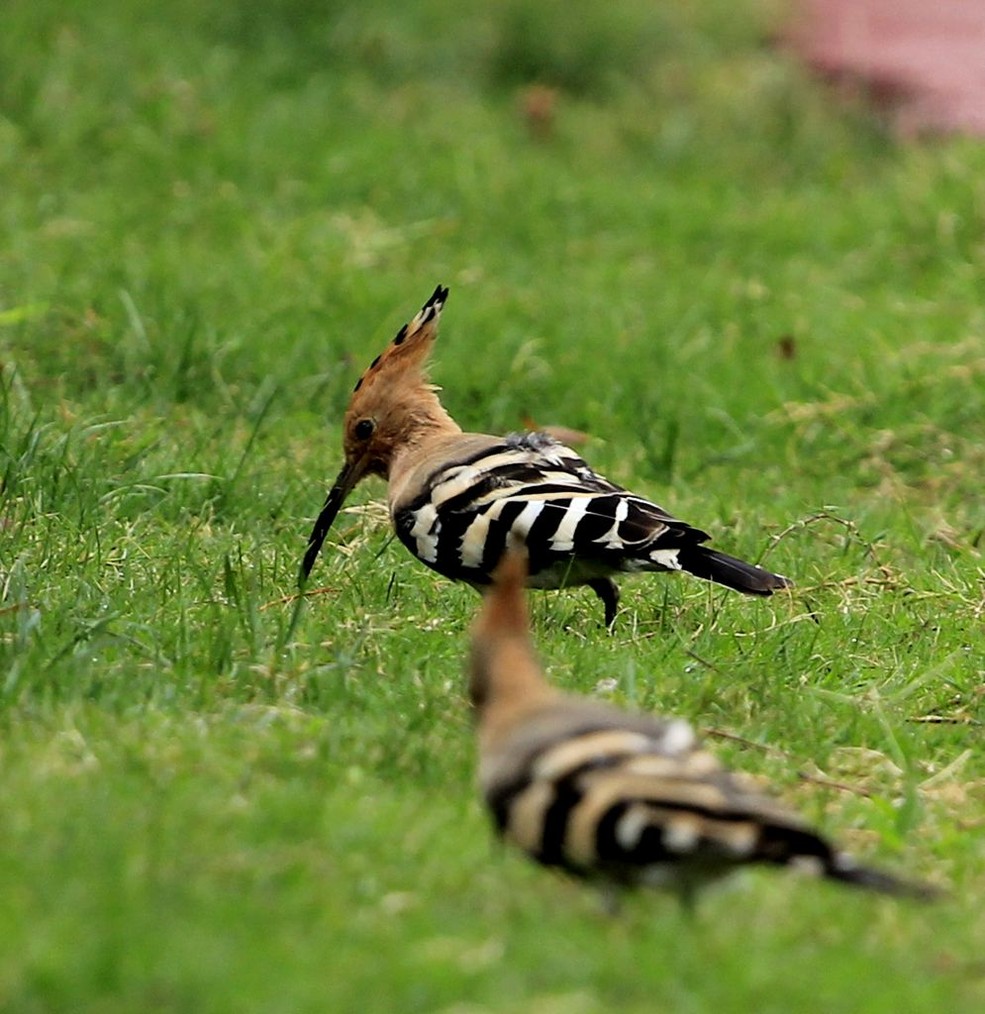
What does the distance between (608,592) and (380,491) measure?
1369mm

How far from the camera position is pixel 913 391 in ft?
24.4

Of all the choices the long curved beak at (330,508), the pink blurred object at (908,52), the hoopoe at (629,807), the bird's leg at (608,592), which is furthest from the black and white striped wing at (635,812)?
the pink blurred object at (908,52)

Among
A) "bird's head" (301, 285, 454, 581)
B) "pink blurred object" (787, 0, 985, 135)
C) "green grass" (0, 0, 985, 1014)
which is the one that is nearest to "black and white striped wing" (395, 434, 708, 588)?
"green grass" (0, 0, 985, 1014)

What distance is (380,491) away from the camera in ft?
21.0

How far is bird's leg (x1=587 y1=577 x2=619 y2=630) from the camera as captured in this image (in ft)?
17.1

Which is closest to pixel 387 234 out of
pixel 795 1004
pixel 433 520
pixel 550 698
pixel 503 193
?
pixel 503 193

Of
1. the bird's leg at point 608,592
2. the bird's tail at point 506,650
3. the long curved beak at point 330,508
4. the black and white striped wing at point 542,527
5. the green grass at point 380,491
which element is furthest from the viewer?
the long curved beak at point 330,508

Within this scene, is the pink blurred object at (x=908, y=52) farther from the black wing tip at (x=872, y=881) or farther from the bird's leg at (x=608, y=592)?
the black wing tip at (x=872, y=881)

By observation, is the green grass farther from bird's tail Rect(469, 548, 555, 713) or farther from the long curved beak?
bird's tail Rect(469, 548, 555, 713)

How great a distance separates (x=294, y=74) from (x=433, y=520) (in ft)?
18.7

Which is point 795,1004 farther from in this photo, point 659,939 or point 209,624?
point 209,624

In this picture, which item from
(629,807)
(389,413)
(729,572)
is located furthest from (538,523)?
(629,807)

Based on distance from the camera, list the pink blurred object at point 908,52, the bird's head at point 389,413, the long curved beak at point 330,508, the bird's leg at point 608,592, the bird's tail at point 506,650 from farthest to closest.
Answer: the pink blurred object at point 908,52 → the bird's head at point 389,413 → the long curved beak at point 330,508 → the bird's leg at point 608,592 → the bird's tail at point 506,650

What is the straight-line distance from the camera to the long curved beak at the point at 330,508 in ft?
17.7
